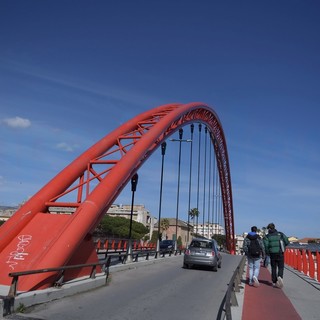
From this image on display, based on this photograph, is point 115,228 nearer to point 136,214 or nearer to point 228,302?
point 136,214

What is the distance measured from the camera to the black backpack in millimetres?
12406

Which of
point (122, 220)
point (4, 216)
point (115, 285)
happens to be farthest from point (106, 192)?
point (4, 216)

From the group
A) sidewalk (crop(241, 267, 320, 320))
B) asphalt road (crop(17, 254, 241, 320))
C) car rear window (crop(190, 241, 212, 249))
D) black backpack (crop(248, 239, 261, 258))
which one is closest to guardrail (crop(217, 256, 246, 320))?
sidewalk (crop(241, 267, 320, 320))

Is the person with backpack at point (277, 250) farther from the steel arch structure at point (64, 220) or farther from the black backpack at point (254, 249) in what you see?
the steel arch structure at point (64, 220)

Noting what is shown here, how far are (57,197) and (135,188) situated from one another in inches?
289

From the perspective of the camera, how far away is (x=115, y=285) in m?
11.3

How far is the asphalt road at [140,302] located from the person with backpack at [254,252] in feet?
3.46

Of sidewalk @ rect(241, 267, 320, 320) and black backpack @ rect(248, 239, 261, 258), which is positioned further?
black backpack @ rect(248, 239, 261, 258)

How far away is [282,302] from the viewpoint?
9938 millimetres

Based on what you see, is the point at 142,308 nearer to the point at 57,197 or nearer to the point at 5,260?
the point at 5,260

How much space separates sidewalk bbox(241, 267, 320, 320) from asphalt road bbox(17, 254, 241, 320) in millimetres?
803

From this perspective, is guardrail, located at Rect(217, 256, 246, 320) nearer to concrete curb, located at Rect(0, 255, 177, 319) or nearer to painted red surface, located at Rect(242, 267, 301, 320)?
painted red surface, located at Rect(242, 267, 301, 320)

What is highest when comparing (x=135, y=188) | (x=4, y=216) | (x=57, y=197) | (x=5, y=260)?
(x=4, y=216)

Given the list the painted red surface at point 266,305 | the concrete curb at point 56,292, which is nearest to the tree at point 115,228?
the painted red surface at point 266,305
